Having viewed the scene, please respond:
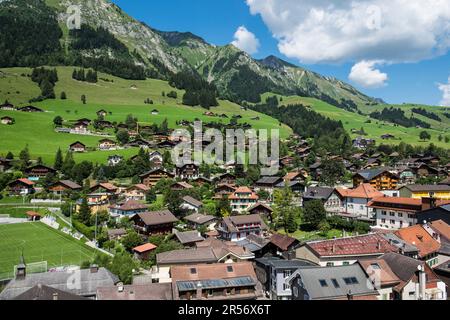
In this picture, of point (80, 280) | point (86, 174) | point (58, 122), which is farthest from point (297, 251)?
point (58, 122)

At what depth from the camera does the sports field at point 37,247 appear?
37.6 m

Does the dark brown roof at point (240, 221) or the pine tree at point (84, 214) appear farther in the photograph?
the pine tree at point (84, 214)

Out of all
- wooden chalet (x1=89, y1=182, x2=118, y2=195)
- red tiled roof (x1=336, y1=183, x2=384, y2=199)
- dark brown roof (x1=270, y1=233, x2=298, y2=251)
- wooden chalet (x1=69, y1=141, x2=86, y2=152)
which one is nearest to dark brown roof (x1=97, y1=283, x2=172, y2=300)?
dark brown roof (x1=270, y1=233, x2=298, y2=251)

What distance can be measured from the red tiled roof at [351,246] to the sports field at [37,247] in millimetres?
23282

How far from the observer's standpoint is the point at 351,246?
3381cm

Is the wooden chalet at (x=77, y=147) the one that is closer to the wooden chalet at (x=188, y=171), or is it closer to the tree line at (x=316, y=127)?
the wooden chalet at (x=188, y=171)

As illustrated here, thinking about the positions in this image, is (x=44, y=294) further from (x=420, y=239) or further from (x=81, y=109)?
(x=81, y=109)

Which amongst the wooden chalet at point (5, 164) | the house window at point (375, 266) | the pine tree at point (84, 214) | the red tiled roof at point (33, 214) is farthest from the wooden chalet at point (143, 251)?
the wooden chalet at point (5, 164)

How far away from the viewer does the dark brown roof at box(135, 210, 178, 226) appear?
157 feet

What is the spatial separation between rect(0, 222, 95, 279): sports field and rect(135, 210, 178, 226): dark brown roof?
27.0 ft

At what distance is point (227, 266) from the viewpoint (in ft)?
95.5

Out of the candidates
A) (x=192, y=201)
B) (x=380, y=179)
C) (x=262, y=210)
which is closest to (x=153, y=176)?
(x=192, y=201)
